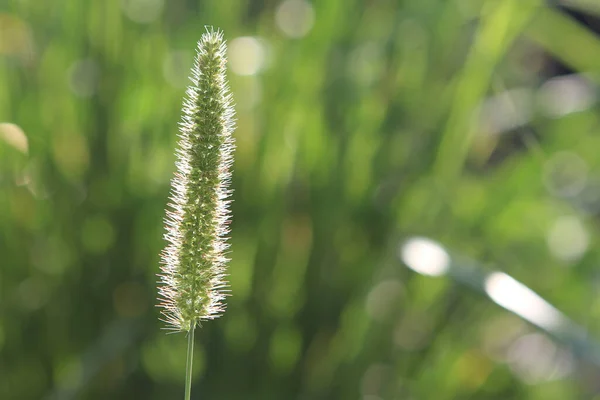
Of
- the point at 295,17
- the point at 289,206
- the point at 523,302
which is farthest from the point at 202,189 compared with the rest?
the point at 295,17

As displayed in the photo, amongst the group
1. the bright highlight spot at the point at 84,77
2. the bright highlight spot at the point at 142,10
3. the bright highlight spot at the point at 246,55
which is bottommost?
the bright highlight spot at the point at 84,77

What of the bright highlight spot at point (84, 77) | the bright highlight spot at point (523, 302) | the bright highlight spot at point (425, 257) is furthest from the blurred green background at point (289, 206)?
the bright highlight spot at point (523, 302)

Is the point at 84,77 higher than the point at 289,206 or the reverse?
higher

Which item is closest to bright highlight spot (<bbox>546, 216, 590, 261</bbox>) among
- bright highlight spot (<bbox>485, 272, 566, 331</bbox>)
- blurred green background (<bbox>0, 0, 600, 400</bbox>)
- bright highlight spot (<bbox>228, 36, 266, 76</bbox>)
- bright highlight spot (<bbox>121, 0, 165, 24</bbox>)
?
blurred green background (<bbox>0, 0, 600, 400</bbox>)

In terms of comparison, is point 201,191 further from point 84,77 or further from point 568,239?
point 568,239

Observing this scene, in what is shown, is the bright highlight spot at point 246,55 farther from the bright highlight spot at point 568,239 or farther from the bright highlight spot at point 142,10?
the bright highlight spot at point 568,239

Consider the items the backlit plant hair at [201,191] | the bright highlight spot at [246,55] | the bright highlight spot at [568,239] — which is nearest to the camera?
the backlit plant hair at [201,191]

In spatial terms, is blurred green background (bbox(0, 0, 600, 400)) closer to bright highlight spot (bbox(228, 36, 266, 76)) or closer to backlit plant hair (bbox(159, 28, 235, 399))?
bright highlight spot (bbox(228, 36, 266, 76))

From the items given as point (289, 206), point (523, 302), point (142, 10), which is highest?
point (142, 10)
